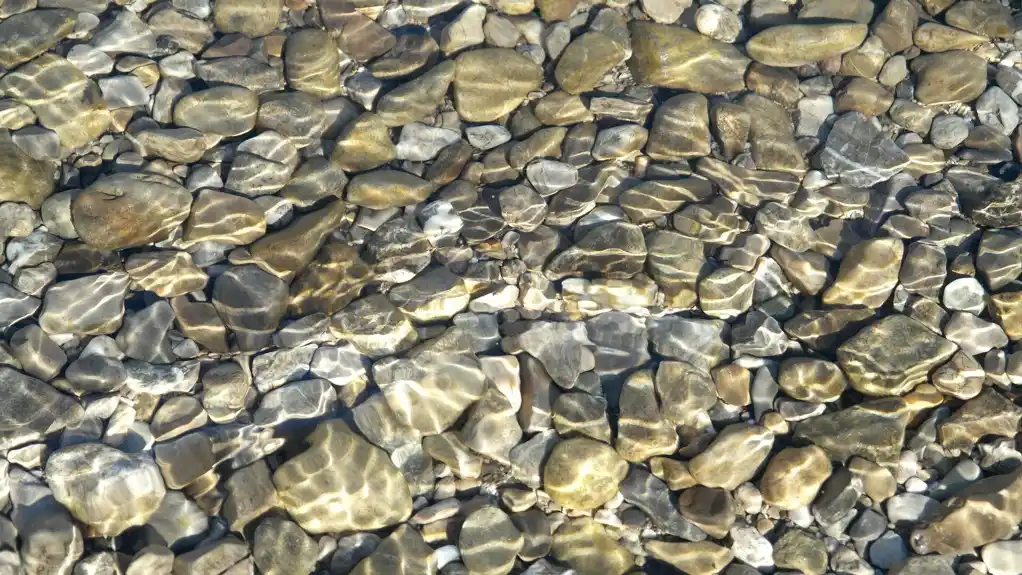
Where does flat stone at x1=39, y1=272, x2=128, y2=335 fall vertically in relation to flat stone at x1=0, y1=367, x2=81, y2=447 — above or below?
above

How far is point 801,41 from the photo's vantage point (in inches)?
216

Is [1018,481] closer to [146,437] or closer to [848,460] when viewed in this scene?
[848,460]

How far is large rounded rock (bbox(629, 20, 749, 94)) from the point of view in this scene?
213 inches

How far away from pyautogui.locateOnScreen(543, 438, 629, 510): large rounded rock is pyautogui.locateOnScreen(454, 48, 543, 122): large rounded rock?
7.25 ft

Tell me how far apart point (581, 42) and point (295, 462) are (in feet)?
10.2

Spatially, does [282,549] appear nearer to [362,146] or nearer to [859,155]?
[362,146]

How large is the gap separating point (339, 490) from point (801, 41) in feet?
12.9

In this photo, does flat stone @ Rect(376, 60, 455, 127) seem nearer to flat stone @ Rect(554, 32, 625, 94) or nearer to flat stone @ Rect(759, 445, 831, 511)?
flat stone @ Rect(554, 32, 625, 94)

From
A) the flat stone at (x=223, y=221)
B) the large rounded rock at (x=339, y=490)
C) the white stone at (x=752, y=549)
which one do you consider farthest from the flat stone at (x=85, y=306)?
the white stone at (x=752, y=549)

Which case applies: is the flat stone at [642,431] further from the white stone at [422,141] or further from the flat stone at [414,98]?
the flat stone at [414,98]

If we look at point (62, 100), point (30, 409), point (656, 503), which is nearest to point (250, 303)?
point (30, 409)

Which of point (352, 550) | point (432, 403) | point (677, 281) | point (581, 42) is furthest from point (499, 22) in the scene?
point (352, 550)

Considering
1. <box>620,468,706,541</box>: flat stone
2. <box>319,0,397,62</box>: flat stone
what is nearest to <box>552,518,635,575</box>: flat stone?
<box>620,468,706,541</box>: flat stone

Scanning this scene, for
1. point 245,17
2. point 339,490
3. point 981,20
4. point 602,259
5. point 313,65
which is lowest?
point 339,490
